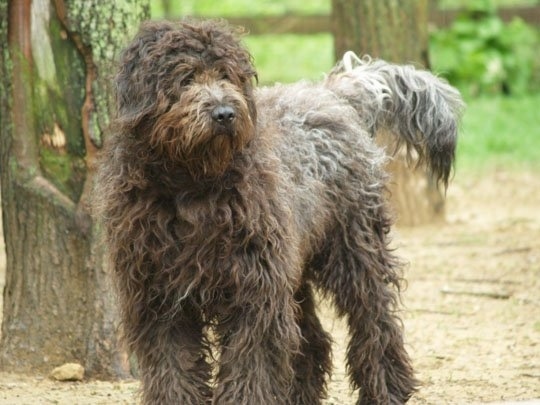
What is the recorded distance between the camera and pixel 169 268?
5570mm

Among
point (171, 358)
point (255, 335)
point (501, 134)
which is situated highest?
point (255, 335)

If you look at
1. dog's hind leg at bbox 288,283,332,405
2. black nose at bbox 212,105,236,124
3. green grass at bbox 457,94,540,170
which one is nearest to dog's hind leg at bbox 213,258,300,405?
black nose at bbox 212,105,236,124

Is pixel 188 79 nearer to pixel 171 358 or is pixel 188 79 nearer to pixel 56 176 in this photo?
pixel 171 358

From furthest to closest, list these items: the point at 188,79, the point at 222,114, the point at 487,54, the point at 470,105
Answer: the point at 487,54 < the point at 470,105 < the point at 188,79 < the point at 222,114

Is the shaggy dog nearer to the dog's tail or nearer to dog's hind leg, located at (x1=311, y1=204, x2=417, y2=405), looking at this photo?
dog's hind leg, located at (x1=311, y1=204, x2=417, y2=405)

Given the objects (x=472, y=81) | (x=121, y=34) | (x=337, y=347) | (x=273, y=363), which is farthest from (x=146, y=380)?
(x=472, y=81)

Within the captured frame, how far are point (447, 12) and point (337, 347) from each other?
14044 mm

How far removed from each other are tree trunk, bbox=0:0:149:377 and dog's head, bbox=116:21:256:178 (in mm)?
1393

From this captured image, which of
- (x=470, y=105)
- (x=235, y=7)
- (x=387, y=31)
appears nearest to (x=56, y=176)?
(x=387, y=31)

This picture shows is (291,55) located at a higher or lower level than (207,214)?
lower

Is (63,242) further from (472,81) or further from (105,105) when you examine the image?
(472,81)

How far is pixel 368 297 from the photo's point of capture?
6527 mm

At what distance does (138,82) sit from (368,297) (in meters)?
1.99

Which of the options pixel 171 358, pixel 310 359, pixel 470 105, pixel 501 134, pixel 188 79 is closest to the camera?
pixel 188 79
